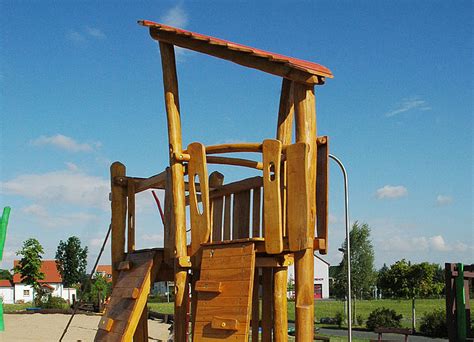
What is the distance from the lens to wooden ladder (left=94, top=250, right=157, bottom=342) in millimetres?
7801

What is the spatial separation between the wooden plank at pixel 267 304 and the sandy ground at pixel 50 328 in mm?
12569

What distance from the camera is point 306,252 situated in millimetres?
6559

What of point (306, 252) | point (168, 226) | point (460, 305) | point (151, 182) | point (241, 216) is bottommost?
point (460, 305)

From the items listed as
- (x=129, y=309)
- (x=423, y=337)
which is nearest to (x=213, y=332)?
(x=129, y=309)

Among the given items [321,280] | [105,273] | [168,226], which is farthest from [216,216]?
[105,273]

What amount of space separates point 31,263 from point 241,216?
47.3 meters

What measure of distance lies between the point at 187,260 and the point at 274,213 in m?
1.62

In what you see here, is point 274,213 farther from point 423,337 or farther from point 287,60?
point 423,337

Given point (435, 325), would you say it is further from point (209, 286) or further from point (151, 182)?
point (209, 286)

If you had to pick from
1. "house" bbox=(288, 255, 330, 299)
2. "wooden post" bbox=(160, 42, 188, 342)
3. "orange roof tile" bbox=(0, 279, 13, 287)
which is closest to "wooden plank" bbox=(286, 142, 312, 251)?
"wooden post" bbox=(160, 42, 188, 342)

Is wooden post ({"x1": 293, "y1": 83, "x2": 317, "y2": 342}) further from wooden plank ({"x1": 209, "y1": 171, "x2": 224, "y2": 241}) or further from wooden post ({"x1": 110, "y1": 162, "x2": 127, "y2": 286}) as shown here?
wooden post ({"x1": 110, "y1": 162, "x2": 127, "y2": 286})

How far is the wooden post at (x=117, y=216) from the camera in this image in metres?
9.41

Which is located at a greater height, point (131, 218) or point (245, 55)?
point (245, 55)

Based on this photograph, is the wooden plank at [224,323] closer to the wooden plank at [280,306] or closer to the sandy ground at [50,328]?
the wooden plank at [280,306]
